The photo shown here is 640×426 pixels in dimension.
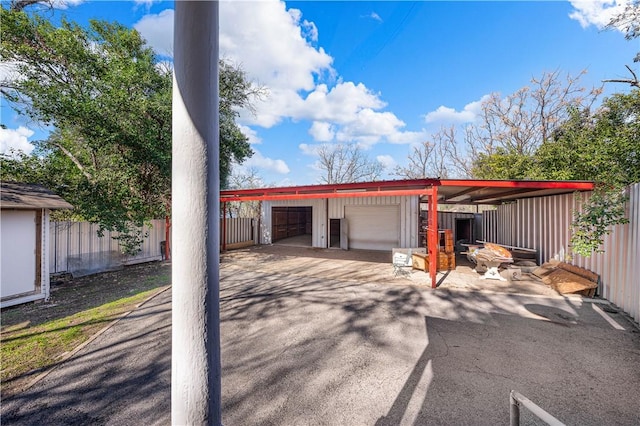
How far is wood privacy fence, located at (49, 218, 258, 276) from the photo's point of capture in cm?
712

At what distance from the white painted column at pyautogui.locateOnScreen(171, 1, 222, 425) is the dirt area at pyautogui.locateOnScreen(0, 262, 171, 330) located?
5720 millimetres

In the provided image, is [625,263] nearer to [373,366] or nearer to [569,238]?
[569,238]

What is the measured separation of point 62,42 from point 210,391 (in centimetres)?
1068

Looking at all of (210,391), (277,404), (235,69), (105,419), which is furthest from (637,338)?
(235,69)

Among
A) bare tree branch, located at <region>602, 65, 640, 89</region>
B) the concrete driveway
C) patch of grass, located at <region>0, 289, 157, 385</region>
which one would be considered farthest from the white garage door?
patch of grass, located at <region>0, 289, 157, 385</region>

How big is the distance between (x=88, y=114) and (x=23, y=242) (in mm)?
3544

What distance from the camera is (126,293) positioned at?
5.99 meters

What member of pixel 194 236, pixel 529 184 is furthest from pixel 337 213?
pixel 194 236

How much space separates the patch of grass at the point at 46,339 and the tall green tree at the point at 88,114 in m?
3.54

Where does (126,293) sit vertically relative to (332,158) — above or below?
below

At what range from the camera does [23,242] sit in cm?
530

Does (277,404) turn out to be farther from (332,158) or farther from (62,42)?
(332,158)

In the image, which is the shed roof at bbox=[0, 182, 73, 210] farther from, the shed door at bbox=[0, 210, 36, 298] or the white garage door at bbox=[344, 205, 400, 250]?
the white garage door at bbox=[344, 205, 400, 250]

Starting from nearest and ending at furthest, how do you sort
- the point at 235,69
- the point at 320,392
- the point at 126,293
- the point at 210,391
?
the point at 210,391 < the point at 320,392 < the point at 126,293 < the point at 235,69
